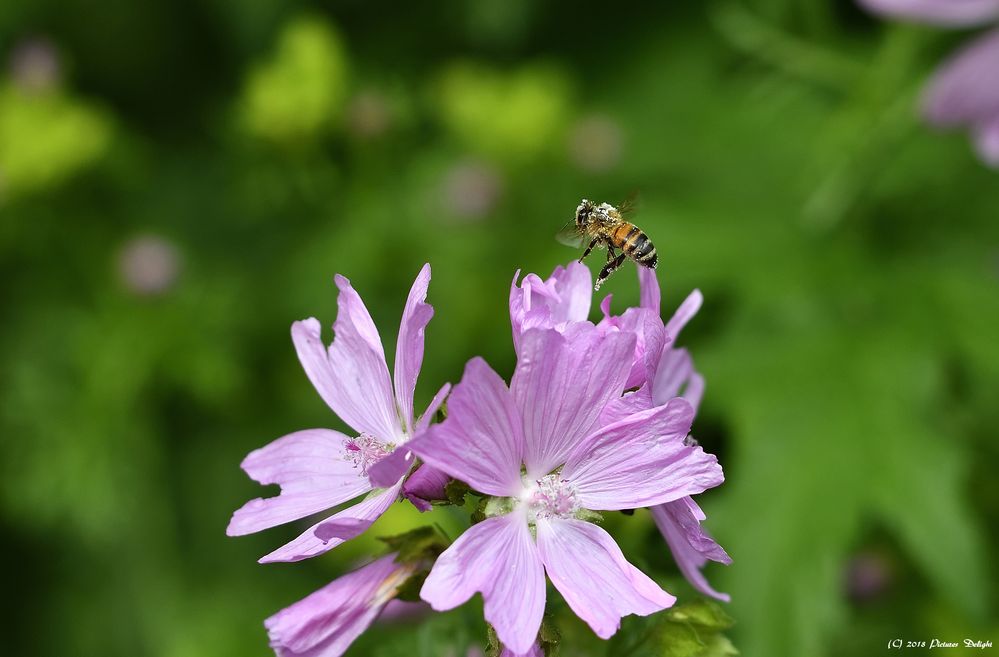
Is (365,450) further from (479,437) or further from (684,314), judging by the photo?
(684,314)

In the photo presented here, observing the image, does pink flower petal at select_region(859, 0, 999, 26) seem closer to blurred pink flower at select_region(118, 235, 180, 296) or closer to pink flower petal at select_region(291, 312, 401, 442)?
pink flower petal at select_region(291, 312, 401, 442)

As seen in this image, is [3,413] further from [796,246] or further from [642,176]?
[796,246]

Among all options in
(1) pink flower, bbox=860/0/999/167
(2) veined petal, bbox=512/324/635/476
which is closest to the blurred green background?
(1) pink flower, bbox=860/0/999/167

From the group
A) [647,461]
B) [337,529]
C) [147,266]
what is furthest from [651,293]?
[147,266]

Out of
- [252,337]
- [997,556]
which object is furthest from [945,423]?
[252,337]

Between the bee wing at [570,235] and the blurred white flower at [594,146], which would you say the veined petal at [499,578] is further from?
the blurred white flower at [594,146]

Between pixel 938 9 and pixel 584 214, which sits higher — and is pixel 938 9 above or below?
above
